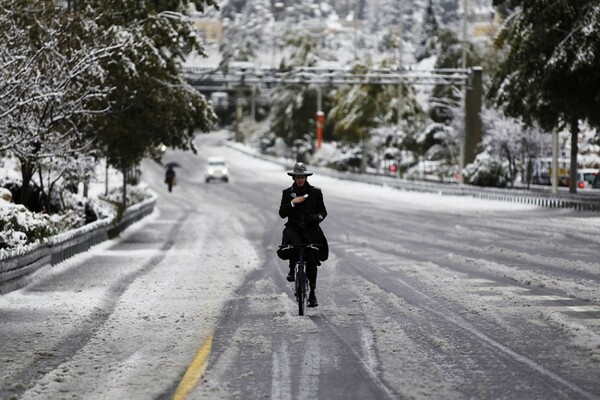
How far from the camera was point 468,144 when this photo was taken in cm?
6247

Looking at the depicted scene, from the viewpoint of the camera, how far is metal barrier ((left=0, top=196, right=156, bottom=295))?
56.0ft

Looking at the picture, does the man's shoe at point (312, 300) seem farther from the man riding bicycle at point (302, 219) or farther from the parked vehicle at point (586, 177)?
the parked vehicle at point (586, 177)

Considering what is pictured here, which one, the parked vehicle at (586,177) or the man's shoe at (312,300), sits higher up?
the parked vehicle at (586,177)

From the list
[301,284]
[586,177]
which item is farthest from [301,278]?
[586,177]

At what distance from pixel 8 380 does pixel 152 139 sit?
24179mm

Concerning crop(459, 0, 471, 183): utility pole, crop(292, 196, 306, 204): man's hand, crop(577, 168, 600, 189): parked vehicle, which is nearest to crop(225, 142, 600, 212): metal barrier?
crop(459, 0, 471, 183): utility pole

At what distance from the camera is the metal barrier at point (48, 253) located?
56.0ft

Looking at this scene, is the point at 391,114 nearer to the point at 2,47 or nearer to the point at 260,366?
the point at 2,47

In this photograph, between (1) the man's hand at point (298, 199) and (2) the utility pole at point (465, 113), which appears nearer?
(1) the man's hand at point (298, 199)

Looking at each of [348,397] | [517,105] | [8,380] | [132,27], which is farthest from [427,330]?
[517,105]

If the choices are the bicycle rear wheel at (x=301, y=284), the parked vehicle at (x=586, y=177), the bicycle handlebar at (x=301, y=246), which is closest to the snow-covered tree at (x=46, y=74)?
the bicycle handlebar at (x=301, y=246)

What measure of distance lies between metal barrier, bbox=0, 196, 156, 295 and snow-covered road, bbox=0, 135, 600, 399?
0.31 metres

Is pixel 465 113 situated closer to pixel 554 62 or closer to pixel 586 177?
pixel 586 177

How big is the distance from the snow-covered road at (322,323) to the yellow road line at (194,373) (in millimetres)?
20
